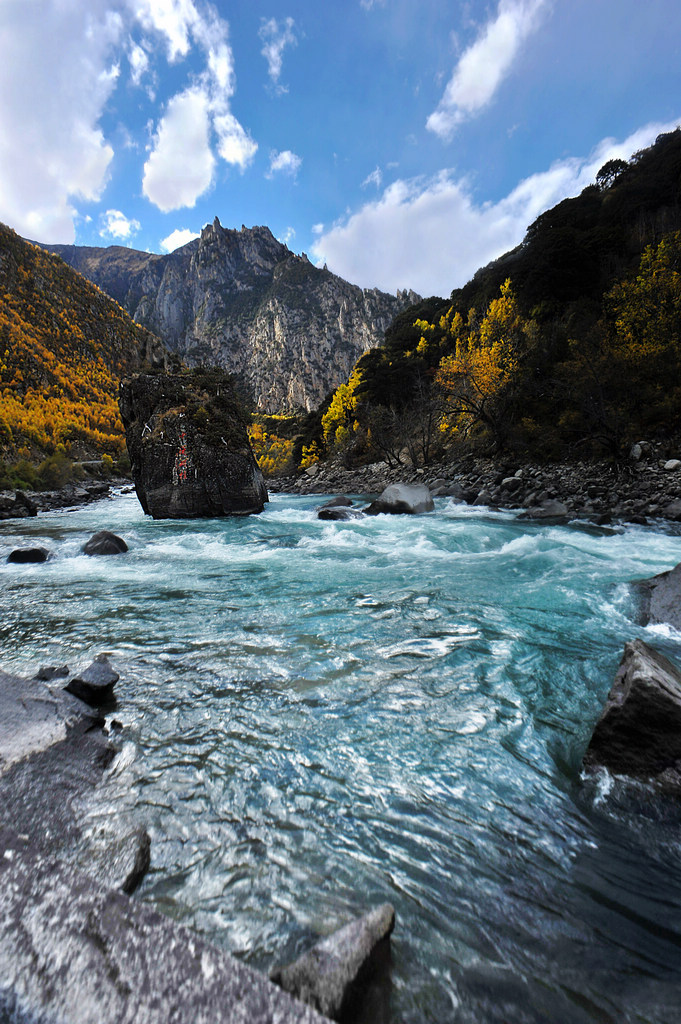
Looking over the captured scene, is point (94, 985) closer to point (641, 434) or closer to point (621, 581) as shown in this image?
point (621, 581)

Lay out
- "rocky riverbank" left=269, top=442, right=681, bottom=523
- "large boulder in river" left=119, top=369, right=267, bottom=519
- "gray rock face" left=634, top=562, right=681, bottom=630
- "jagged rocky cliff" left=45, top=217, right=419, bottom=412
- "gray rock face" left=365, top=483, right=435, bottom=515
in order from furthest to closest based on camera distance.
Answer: "jagged rocky cliff" left=45, top=217, right=419, bottom=412
"gray rock face" left=365, top=483, right=435, bottom=515
"large boulder in river" left=119, top=369, right=267, bottom=519
"rocky riverbank" left=269, top=442, right=681, bottom=523
"gray rock face" left=634, top=562, right=681, bottom=630

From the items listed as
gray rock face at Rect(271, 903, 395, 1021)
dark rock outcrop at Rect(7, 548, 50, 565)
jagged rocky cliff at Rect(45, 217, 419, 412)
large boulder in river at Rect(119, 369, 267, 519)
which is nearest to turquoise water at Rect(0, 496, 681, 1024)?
gray rock face at Rect(271, 903, 395, 1021)

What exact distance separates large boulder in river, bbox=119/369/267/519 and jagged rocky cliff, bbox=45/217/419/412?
87.9 metres

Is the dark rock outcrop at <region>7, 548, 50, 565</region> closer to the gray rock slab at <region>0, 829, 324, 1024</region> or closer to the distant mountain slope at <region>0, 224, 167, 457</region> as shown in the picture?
the gray rock slab at <region>0, 829, 324, 1024</region>

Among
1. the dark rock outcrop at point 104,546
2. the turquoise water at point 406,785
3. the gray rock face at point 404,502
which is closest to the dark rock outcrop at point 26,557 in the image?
the dark rock outcrop at point 104,546

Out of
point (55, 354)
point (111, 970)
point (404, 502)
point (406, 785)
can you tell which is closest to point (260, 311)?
point (55, 354)

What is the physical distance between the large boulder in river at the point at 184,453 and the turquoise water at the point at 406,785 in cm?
949

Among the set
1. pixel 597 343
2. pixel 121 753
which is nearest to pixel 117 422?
pixel 597 343

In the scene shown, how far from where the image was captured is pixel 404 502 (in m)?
16.5

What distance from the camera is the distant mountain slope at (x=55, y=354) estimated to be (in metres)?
41.8

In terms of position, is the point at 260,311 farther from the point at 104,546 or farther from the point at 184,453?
the point at 104,546

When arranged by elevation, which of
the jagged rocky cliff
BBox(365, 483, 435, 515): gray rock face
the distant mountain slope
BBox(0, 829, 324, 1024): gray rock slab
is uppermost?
the jagged rocky cliff

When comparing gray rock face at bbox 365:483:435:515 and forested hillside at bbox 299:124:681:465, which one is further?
gray rock face at bbox 365:483:435:515

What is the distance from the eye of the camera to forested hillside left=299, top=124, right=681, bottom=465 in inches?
636
